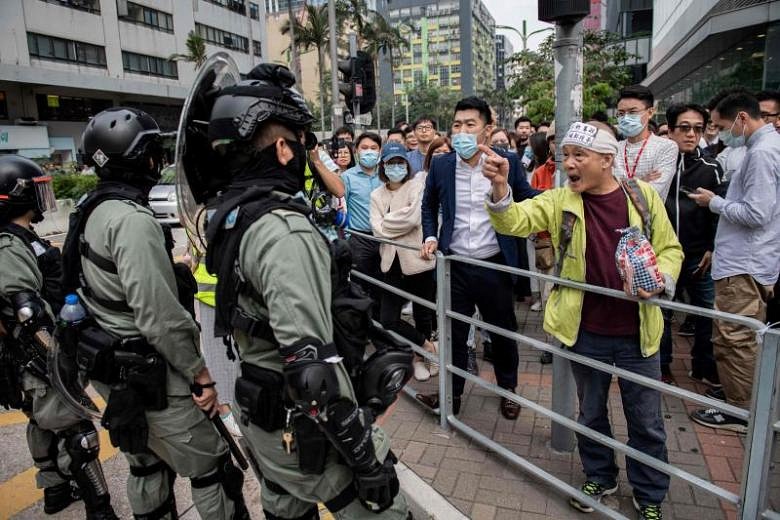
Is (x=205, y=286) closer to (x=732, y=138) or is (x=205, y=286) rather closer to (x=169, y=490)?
(x=169, y=490)

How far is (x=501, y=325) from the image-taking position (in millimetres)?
3973

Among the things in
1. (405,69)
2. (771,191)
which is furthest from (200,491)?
(405,69)

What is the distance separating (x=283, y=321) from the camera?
1.77m

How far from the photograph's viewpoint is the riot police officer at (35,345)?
3.09 meters

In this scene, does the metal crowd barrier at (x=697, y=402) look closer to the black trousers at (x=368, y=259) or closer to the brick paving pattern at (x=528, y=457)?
the brick paving pattern at (x=528, y=457)

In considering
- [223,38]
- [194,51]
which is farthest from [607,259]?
[223,38]

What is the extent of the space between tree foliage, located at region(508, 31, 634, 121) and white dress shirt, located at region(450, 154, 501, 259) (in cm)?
1039

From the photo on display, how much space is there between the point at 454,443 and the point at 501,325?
0.85m

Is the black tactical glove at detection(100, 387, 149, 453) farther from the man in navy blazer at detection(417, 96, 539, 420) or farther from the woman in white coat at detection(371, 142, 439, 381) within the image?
the woman in white coat at detection(371, 142, 439, 381)

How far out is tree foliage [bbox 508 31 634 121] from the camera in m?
13.7

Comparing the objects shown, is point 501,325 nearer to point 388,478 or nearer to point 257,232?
point 388,478

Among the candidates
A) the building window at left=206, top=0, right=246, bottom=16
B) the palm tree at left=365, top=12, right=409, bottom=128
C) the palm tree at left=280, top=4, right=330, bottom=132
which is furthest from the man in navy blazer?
the building window at left=206, top=0, right=246, bottom=16

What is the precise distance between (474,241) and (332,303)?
6.82 feet

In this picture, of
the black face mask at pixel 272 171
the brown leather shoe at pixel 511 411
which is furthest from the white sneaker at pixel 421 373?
the black face mask at pixel 272 171
